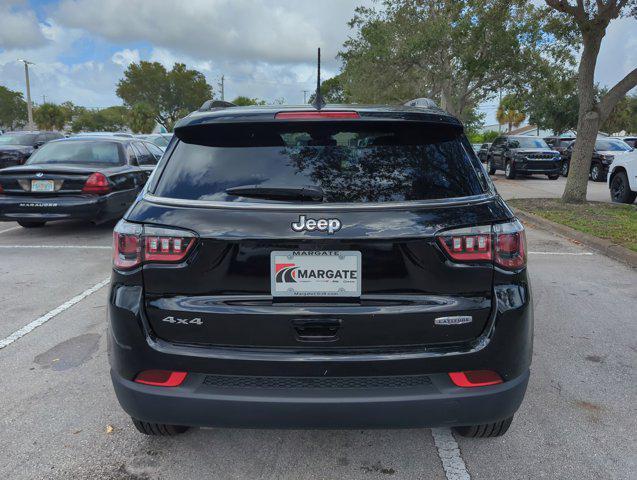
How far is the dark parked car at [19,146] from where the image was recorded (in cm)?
1580

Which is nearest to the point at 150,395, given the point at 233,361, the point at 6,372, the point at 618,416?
the point at 233,361

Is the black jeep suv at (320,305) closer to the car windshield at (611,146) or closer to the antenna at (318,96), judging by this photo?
the antenna at (318,96)

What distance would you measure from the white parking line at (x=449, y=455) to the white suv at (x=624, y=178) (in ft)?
36.6

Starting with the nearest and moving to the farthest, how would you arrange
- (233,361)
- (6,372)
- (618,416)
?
(233,361) → (618,416) → (6,372)

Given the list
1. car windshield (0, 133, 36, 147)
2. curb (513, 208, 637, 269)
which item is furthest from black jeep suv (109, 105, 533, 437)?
car windshield (0, 133, 36, 147)

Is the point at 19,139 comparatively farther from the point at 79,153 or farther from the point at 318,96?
the point at 318,96

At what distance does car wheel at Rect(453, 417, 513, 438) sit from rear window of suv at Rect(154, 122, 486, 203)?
3.97 feet

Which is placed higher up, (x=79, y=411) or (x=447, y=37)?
(x=447, y=37)

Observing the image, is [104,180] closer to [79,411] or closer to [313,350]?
[79,411]

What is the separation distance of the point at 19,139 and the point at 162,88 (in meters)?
59.3

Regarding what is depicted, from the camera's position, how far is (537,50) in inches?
939

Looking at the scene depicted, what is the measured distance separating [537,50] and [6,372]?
83.3ft

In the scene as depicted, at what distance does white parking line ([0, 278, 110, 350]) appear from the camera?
4.27 m

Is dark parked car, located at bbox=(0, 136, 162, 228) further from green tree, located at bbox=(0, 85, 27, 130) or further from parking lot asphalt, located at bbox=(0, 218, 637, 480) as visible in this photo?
green tree, located at bbox=(0, 85, 27, 130)
